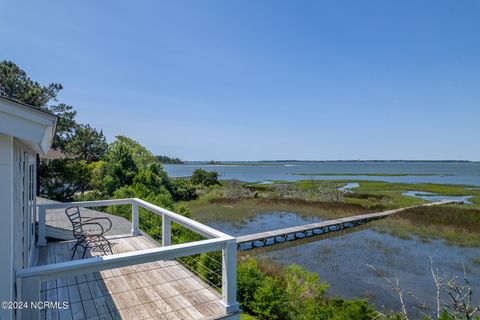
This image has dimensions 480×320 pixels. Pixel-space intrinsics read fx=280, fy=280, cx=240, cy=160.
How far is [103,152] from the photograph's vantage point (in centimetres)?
2552

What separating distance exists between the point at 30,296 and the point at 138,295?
4.97 ft

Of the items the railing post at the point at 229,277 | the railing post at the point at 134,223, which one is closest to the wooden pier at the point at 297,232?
the railing post at the point at 134,223

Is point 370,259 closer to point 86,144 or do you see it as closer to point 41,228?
point 41,228

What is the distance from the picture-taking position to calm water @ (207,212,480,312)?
9031 mm

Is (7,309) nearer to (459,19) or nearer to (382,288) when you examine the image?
(382,288)

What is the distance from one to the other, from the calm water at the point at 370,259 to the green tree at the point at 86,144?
1163 centimetres

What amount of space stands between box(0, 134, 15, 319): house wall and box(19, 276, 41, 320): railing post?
0.26 feet

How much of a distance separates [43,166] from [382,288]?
55.9 feet

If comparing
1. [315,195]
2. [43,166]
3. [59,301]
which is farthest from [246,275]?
[315,195]

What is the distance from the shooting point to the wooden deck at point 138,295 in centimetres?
313

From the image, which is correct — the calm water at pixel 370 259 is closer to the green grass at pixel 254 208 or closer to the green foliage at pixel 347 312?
the green grass at pixel 254 208

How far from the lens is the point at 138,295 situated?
3578 mm

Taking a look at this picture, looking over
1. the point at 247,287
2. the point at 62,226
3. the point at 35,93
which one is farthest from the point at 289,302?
the point at 35,93

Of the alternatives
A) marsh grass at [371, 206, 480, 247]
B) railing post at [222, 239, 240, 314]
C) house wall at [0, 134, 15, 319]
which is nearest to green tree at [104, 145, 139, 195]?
marsh grass at [371, 206, 480, 247]
